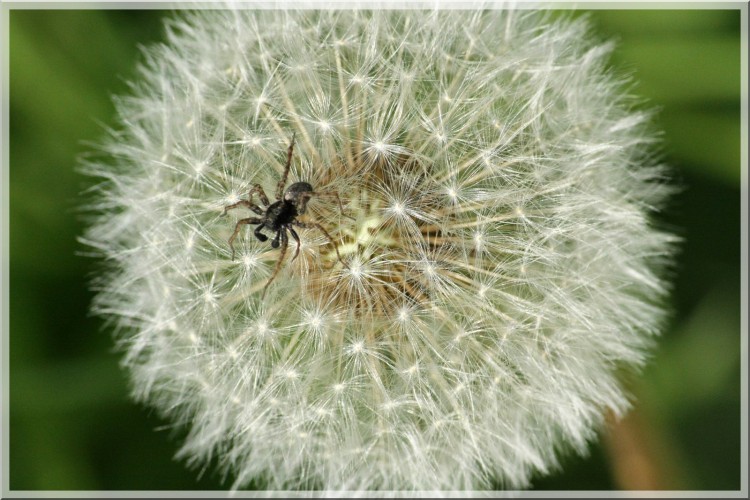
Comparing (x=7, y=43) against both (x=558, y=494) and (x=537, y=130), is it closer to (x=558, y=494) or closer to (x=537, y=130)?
(x=537, y=130)

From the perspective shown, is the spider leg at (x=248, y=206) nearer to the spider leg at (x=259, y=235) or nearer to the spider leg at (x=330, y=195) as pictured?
the spider leg at (x=259, y=235)

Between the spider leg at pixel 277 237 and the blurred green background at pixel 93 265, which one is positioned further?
the blurred green background at pixel 93 265

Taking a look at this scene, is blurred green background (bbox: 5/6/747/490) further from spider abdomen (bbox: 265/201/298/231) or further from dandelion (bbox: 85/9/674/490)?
spider abdomen (bbox: 265/201/298/231)

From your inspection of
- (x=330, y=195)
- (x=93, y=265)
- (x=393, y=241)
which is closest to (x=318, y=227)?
(x=330, y=195)

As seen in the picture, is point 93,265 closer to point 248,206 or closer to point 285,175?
point 248,206

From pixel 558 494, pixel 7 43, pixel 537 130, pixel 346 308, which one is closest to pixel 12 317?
pixel 7 43

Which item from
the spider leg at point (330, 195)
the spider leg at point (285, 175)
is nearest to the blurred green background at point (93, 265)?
the spider leg at point (285, 175)
